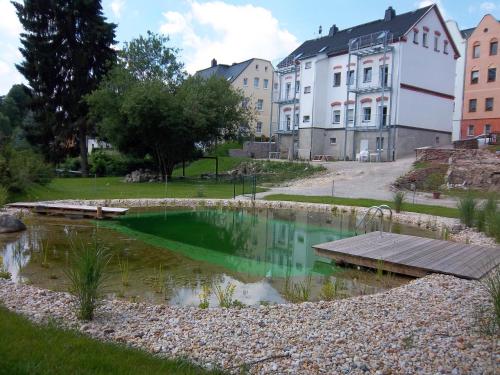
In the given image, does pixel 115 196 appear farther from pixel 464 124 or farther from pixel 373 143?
pixel 464 124

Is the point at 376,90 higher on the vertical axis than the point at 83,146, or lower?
higher

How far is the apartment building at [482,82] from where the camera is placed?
40.3m

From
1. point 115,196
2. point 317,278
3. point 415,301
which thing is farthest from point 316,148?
point 415,301

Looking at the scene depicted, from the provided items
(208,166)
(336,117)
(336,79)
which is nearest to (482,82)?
(336,79)

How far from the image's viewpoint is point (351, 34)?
39.5m

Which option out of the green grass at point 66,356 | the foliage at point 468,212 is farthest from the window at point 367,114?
the green grass at point 66,356

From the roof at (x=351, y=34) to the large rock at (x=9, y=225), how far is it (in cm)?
2929

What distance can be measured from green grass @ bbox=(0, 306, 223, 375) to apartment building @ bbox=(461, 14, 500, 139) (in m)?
41.6

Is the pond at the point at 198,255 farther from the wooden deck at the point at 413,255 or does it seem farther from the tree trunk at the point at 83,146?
the tree trunk at the point at 83,146

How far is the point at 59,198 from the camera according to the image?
1780 centimetres

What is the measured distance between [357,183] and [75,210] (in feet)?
48.5

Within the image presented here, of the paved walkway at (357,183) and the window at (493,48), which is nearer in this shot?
the paved walkway at (357,183)

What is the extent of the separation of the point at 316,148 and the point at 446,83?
451 inches

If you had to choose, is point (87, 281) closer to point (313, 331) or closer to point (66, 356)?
point (66, 356)
